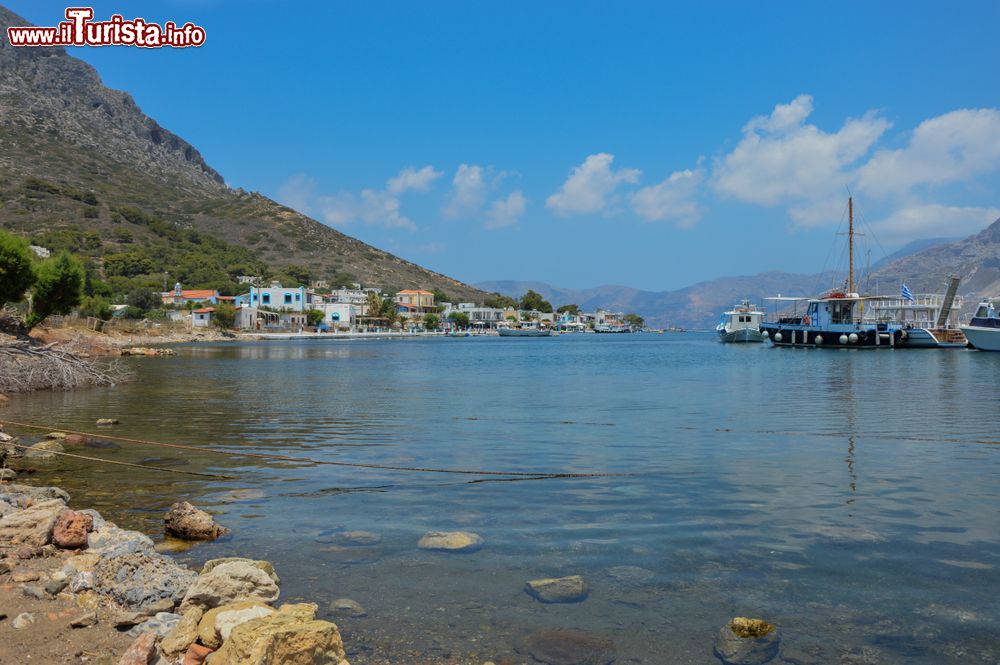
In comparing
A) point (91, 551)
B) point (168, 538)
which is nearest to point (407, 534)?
point (168, 538)

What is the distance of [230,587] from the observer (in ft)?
20.1

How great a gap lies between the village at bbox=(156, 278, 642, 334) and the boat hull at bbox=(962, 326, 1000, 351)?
9603cm

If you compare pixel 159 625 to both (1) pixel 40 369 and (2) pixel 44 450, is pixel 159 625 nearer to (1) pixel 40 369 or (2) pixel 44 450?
(2) pixel 44 450

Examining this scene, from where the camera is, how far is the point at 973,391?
29297 mm

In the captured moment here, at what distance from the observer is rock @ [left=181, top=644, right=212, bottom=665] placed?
497 centimetres

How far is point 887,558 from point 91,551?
8480mm

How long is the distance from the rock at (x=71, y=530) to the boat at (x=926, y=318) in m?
81.5

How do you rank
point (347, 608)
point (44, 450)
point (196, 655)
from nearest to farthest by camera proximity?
point (196, 655) → point (347, 608) → point (44, 450)

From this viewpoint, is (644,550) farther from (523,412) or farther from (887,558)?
(523,412)

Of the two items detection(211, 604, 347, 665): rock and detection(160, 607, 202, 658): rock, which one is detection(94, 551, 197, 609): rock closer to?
detection(160, 607, 202, 658): rock

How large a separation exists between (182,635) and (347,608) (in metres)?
1.70

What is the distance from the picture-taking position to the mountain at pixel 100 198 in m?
128

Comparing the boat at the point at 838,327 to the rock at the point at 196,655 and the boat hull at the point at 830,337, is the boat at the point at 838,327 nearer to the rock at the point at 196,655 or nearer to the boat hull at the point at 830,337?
the boat hull at the point at 830,337

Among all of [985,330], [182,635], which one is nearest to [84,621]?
[182,635]
